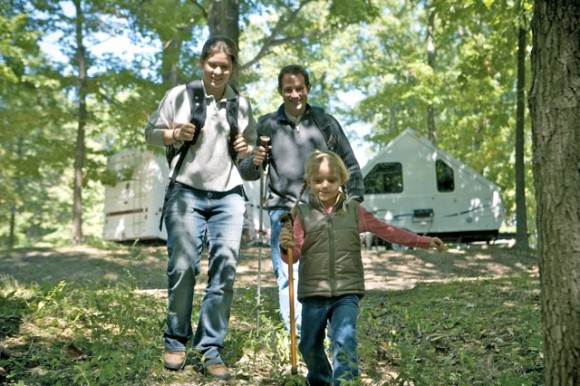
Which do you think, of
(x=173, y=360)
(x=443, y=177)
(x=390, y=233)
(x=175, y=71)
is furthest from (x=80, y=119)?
(x=390, y=233)

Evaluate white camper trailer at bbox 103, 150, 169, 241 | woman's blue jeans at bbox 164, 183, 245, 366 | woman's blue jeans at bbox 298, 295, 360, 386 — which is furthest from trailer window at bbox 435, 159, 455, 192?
woman's blue jeans at bbox 298, 295, 360, 386

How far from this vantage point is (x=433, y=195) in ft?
63.4

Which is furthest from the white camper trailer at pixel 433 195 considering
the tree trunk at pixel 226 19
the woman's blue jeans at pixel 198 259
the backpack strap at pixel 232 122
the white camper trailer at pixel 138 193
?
the woman's blue jeans at pixel 198 259

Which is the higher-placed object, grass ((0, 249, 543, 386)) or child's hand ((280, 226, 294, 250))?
child's hand ((280, 226, 294, 250))

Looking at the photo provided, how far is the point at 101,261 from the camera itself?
12531 mm

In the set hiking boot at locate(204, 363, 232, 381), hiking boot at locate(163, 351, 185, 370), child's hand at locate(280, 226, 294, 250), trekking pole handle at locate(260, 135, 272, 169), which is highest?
trekking pole handle at locate(260, 135, 272, 169)

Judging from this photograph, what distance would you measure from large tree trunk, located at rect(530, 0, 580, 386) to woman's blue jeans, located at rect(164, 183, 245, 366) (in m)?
2.02

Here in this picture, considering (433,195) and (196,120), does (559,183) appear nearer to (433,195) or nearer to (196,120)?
(196,120)

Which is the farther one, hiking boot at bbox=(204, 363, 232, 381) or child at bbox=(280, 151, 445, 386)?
hiking boot at bbox=(204, 363, 232, 381)

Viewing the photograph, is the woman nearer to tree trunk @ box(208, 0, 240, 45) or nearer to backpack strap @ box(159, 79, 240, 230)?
backpack strap @ box(159, 79, 240, 230)

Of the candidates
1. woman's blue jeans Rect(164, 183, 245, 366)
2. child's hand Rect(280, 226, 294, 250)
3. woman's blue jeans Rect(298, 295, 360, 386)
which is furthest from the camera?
woman's blue jeans Rect(164, 183, 245, 366)

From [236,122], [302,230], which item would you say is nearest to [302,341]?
[302,230]

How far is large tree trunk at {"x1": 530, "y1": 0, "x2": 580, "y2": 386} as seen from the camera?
319cm

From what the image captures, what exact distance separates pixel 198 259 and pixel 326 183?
1.08 m
